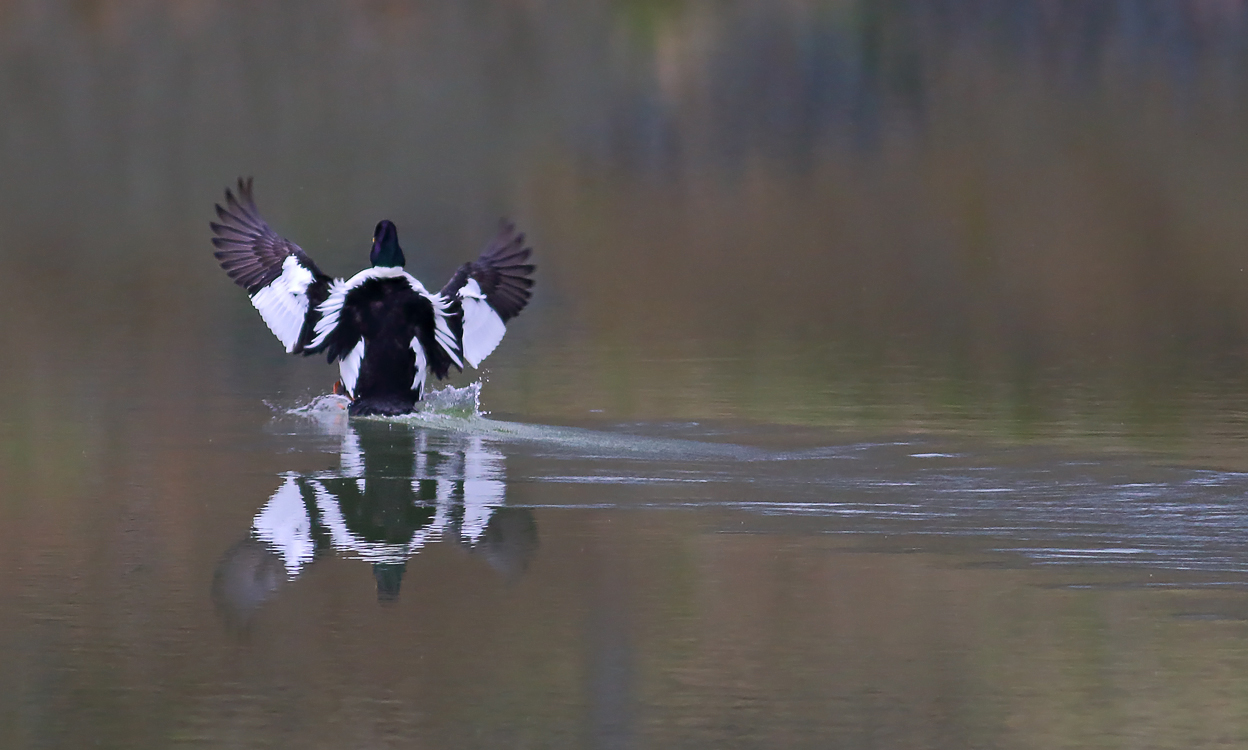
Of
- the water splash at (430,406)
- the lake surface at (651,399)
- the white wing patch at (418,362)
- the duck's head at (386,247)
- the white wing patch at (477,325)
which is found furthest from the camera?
the white wing patch at (477,325)

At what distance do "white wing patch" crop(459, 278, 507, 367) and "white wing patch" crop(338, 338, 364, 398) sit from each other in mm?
769

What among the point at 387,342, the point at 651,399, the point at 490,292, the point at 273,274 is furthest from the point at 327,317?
the point at 651,399

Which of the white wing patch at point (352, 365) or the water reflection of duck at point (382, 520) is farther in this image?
the white wing patch at point (352, 365)

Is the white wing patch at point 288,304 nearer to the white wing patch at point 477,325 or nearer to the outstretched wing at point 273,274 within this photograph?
the outstretched wing at point 273,274

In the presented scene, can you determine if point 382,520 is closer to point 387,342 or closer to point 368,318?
point 387,342

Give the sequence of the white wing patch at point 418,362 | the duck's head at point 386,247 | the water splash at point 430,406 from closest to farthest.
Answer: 1. the water splash at point 430,406
2. the white wing patch at point 418,362
3. the duck's head at point 386,247

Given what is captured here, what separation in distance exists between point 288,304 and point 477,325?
3.78ft

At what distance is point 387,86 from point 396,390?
55.9 ft

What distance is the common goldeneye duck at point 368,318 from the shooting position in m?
12.3

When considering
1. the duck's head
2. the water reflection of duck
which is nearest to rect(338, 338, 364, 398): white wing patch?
the duck's head

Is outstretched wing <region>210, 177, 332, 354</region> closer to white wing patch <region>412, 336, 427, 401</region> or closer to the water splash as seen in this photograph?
the water splash

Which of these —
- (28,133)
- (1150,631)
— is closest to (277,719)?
(1150,631)

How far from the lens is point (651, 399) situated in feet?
41.9

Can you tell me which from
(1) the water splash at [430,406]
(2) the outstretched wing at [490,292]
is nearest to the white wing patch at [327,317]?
(1) the water splash at [430,406]
